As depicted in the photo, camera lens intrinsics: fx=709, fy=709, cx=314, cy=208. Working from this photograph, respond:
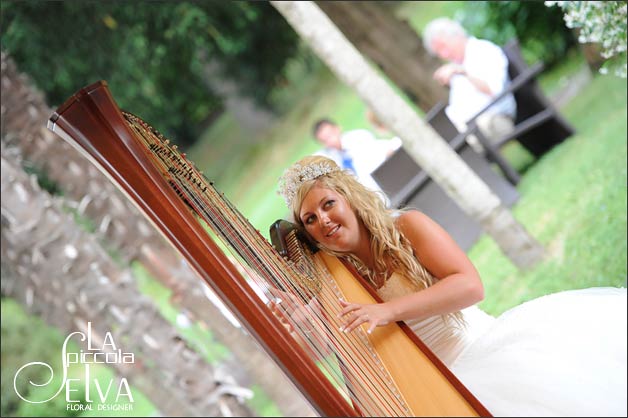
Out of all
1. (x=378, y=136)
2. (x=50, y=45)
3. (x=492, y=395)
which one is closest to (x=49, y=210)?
(x=50, y=45)

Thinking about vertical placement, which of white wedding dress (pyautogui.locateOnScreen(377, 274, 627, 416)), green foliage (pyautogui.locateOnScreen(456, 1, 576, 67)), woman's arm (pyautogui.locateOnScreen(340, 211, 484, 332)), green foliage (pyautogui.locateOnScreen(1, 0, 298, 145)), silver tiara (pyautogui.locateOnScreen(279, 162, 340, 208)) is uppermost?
green foliage (pyautogui.locateOnScreen(1, 0, 298, 145))

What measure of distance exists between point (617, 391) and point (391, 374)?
0.47 metres

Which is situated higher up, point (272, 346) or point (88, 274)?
point (88, 274)

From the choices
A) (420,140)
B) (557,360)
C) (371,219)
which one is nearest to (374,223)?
(371,219)

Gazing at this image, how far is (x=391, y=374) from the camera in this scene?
1.56m

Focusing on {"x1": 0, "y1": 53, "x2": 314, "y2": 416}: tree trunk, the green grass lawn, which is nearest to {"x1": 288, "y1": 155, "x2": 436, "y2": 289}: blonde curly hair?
the green grass lawn

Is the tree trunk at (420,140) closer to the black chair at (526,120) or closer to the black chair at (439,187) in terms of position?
the black chair at (439,187)

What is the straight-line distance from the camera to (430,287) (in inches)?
67.9

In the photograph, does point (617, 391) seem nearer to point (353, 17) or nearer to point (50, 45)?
point (353, 17)

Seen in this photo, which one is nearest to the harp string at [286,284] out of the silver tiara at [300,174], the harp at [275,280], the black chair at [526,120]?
the harp at [275,280]

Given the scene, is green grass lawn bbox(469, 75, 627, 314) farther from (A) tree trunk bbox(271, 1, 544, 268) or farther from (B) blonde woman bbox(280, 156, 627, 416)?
(B) blonde woman bbox(280, 156, 627, 416)

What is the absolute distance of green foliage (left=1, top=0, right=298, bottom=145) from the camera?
3771 mm

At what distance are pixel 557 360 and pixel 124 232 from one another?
268 cm

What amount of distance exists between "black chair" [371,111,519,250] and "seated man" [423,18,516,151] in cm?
15
